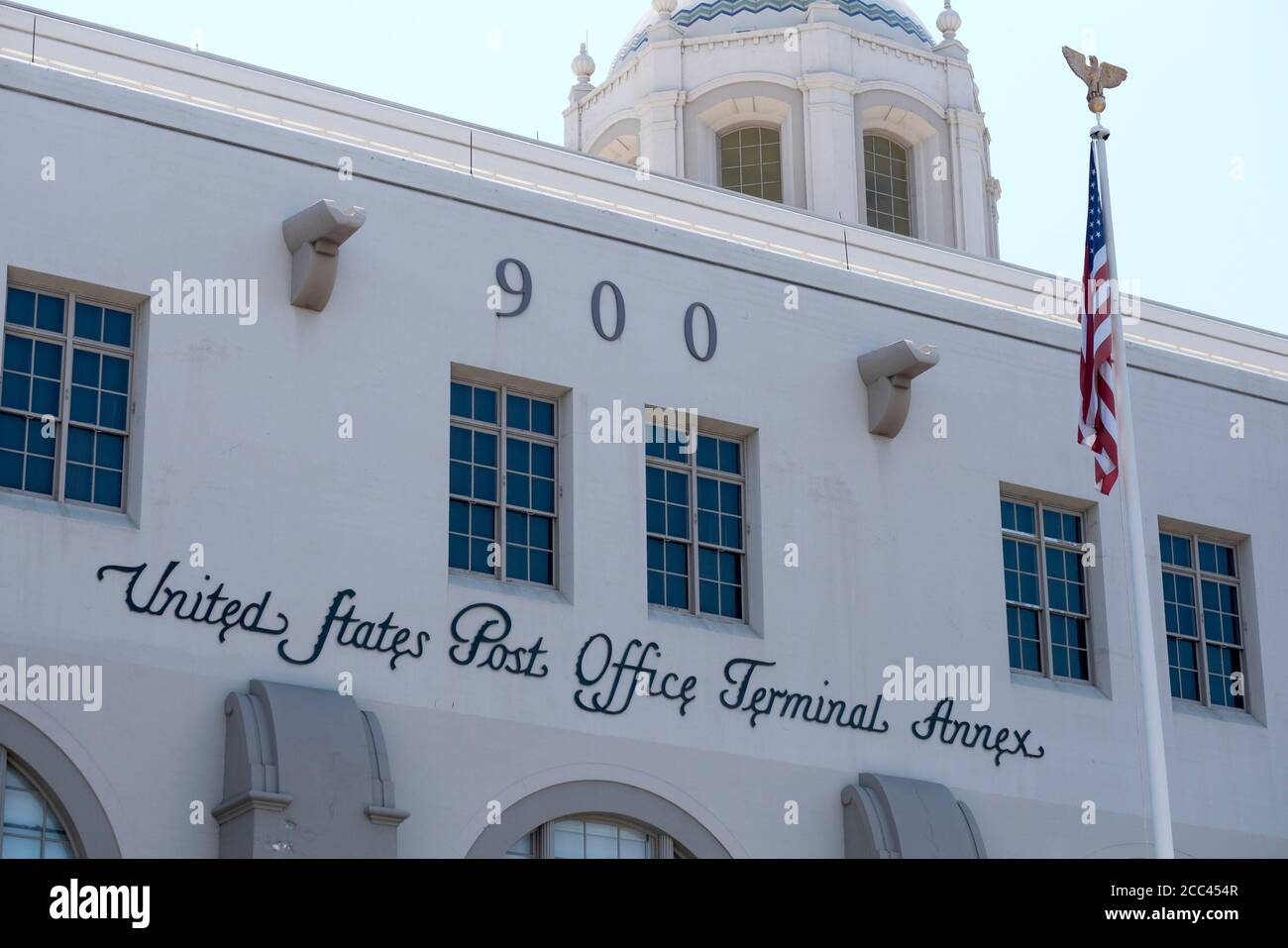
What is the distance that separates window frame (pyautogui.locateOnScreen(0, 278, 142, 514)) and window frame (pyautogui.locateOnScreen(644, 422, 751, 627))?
4979 mm

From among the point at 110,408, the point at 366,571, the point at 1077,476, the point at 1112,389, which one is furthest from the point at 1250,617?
the point at 110,408

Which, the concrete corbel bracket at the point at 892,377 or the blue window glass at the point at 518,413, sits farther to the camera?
the concrete corbel bracket at the point at 892,377

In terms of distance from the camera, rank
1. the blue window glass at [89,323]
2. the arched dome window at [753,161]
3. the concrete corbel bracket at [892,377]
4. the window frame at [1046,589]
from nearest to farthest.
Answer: the blue window glass at [89,323] → the concrete corbel bracket at [892,377] → the window frame at [1046,589] → the arched dome window at [753,161]

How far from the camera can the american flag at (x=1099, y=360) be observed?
21.5m

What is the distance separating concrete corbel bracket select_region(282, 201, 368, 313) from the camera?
20.8m

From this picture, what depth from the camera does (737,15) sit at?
36344 mm

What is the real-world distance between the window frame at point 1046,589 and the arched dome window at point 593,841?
465 centimetres

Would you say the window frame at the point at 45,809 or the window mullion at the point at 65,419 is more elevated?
the window mullion at the point at 65,419

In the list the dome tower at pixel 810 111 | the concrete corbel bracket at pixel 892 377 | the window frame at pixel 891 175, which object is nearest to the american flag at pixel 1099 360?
the concrete corbel bracket at pixel 892 377

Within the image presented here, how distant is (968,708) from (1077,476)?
3.12 m

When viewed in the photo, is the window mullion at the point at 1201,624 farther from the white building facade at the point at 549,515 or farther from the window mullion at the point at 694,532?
the window mullion at the point at 694,532

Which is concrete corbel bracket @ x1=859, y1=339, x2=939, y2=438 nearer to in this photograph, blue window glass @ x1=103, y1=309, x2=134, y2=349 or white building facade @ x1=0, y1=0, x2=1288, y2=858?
white building facade @ x1=0, y1=0, x2=1288, y2=858

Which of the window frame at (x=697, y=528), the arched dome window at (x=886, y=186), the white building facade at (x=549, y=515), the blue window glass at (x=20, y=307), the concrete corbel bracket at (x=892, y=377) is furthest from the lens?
the arched dome window at (x=886, y=186)
